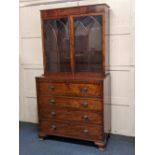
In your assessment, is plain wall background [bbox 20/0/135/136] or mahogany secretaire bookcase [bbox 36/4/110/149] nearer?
mahogany secretaire bookcase [bbox 36/4/110/149]

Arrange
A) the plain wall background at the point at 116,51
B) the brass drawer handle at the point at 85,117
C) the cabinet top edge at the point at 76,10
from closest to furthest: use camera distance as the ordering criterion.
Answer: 1. the cabinet top edge at the point at 76,10
2. the brass drawer handle at the point at 85,117
3. the plain wall background at the point at 116,51

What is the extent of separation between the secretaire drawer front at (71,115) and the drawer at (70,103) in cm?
6

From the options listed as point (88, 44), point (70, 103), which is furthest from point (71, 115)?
point (88, 44)

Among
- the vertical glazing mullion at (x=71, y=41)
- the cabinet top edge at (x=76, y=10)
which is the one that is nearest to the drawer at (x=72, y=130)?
the vertical glazing mullion at (x=71, y=41)

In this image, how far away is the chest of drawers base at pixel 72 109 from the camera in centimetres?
250

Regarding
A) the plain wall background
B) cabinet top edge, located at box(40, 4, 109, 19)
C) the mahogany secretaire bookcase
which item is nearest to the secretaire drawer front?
the mahogany secretaire bookcase

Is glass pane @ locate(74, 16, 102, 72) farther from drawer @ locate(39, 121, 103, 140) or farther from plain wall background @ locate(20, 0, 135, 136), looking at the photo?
drawer @ locate(39, 121, 103, 140)

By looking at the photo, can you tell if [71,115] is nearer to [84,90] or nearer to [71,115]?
[71,115]

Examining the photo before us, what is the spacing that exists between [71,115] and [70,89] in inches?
13.5

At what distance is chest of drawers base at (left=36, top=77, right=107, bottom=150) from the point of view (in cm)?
250

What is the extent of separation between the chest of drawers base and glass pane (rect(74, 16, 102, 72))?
0.29 m

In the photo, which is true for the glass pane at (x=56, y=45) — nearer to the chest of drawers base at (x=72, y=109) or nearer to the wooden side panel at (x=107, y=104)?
the chest of drawers base at (x=72, y=109)

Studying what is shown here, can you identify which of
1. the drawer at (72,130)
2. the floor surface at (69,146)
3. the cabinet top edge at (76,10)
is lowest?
the floor surface at (69,146)

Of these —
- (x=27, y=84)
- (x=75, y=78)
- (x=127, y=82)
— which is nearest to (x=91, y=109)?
(x=75, y=78)
